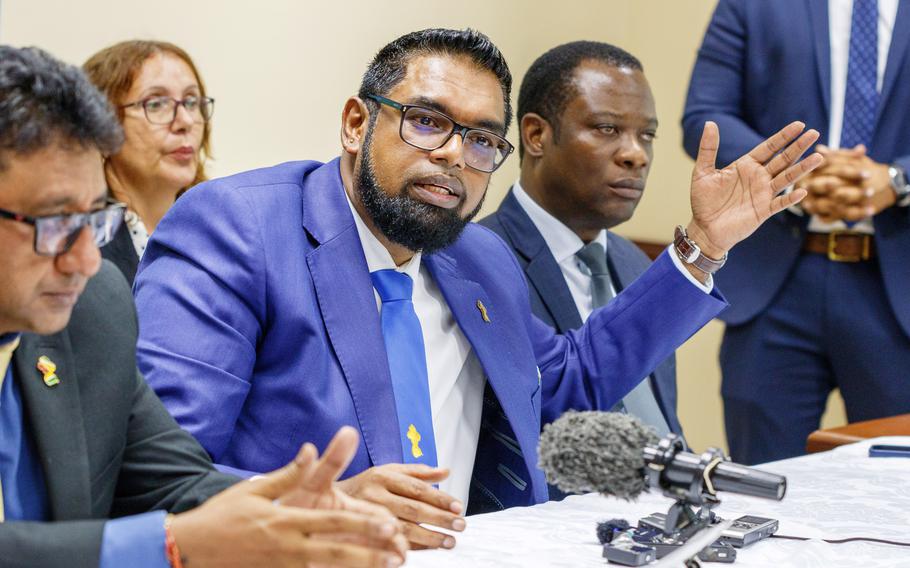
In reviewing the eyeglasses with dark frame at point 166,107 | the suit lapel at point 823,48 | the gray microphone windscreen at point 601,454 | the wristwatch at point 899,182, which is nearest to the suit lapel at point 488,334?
the gray microphone windscreen at point 601,454

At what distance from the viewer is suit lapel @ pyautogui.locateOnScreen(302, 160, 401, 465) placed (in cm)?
214

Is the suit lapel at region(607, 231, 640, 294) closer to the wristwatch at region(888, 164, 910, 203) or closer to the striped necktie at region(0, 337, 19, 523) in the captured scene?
the wristwatch at region(888, 164, 910, 203)

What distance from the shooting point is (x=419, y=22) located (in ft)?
15.5

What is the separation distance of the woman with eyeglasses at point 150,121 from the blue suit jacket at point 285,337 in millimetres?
1288

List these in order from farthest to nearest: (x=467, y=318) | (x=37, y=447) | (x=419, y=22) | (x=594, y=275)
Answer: (x=419, y=22)
(x=594, y=275)
(x=467, y=318)
(x=37, y=447)

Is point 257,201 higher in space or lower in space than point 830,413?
higher

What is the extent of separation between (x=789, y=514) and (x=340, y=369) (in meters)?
0.81

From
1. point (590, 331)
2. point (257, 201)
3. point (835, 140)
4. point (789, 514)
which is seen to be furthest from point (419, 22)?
point (789, 514)

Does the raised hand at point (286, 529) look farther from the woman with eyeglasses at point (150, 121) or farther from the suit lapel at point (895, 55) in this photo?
the suit lapel at point (895, 55)

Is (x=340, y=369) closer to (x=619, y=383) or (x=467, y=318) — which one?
(x=467, y=318)

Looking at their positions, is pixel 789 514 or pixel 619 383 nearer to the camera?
pixel 789 514

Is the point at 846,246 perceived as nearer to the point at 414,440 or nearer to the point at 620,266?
the point at 620,266

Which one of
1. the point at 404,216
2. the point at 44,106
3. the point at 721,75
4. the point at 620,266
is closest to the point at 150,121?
the point at 620,266

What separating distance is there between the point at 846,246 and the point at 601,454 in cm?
240
